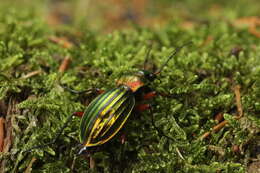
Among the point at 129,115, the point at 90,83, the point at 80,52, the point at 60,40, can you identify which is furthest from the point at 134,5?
the point at 129,115

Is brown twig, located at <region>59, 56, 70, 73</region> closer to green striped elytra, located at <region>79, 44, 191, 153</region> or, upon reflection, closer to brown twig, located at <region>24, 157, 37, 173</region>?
green striped elytra, located at <region>79, 44, 191, 153</region>

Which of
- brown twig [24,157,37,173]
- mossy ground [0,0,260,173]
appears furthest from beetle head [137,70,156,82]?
brown twig [24,157,37,173]

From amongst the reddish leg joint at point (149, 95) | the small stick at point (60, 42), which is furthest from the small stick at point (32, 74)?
the reddish leg joint at point (149, 95)

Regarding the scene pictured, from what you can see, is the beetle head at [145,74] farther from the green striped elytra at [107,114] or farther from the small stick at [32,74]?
the small stick at [32,74]

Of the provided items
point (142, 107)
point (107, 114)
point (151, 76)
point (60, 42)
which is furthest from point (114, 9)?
point (107, 114)

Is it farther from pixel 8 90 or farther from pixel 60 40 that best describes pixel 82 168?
pixel 60 40

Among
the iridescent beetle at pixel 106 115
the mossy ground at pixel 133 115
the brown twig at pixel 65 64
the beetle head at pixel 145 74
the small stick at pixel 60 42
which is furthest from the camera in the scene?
the small stick at pixel 60 42

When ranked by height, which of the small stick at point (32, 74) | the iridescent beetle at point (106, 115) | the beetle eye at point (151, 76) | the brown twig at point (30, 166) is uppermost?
the small stick at point (32, 74)

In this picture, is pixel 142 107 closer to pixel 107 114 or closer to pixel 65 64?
pixel 107 114

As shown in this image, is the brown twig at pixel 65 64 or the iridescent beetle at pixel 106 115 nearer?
the iridescent beetle at pixel 106 115

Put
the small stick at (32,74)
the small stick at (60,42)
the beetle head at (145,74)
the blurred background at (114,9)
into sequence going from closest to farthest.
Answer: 1. the beetle head at (145,74)
2. the small stick at (32,74)
3. the small stick at (60,42)
4. the blurred background at (114,9)
